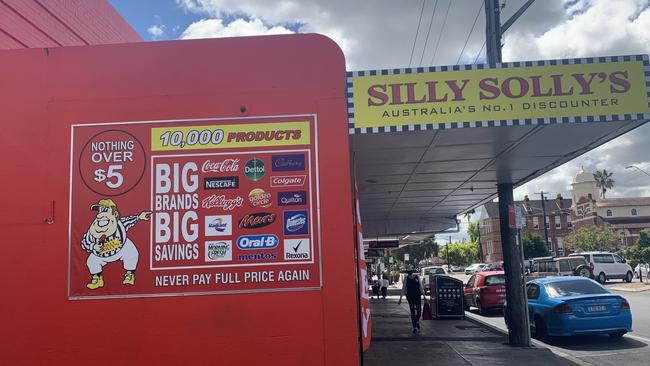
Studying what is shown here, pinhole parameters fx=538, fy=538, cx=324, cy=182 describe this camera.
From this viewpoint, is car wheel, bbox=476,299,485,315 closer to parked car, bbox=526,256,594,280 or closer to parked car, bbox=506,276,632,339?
parked car, bbox=506,276,632,339

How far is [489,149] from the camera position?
8.65 metres

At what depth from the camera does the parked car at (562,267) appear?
29703mm

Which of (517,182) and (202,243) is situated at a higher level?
(517,182)

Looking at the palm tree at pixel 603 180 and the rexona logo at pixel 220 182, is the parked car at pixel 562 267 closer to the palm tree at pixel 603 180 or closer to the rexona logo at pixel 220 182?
the rexona logo at pixel 220 182

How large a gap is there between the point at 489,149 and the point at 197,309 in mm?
5291

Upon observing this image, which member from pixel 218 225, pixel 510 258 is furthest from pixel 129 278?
pixel 510 258

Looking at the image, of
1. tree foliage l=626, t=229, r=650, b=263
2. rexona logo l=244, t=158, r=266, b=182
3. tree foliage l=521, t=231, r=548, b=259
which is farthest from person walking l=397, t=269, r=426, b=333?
tree foliage l=521, t=231, r=548, b=259

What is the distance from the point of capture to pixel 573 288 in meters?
12.1

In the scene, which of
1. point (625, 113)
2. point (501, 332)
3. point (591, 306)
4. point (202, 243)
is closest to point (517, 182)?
point (591, 306)

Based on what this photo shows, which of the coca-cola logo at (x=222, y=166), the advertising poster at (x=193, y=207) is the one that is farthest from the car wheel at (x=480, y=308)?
the coca-cola logo at (x=222, y=166)

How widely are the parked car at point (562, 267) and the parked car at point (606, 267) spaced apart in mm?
1426

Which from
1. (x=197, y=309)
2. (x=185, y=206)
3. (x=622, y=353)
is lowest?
(x=622, y=353)

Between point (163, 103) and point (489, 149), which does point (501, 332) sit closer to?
point (489, 149)

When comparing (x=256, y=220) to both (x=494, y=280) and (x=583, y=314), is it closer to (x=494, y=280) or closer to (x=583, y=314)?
(x=583, y=314)
